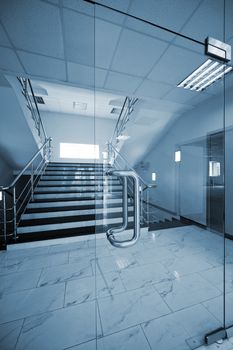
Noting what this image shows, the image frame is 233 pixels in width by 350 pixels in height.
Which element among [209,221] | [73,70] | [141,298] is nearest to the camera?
[141,298]

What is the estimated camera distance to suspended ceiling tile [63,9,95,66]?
1426 millimetres

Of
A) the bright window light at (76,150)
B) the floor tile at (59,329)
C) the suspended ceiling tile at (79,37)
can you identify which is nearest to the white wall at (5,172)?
the bright window light at (76,150)

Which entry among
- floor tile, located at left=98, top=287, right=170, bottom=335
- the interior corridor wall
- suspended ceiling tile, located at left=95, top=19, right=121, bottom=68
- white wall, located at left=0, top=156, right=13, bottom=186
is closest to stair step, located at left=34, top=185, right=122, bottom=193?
the interior corridor wall

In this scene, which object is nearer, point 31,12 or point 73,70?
point 31,12

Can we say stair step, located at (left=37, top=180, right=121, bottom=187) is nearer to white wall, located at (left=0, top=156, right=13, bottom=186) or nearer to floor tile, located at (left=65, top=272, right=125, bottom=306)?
white wall, located at (left=0, top=156, right=13, bottom=186)

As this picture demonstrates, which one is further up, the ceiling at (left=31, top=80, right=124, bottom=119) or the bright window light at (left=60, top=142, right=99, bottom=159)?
the ceiling at (left=31, top=80, right=124, bottom=119)

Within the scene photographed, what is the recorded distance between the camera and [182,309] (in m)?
1.21

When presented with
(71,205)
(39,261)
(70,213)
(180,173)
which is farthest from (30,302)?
(180,173)

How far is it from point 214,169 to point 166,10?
2424 mm

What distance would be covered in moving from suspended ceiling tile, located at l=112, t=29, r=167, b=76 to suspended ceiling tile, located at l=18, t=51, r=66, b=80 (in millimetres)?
747

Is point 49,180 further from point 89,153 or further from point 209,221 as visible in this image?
point 209,221

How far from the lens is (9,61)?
1931mm

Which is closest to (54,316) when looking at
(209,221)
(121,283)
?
(121,283)

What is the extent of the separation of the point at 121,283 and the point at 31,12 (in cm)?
272
